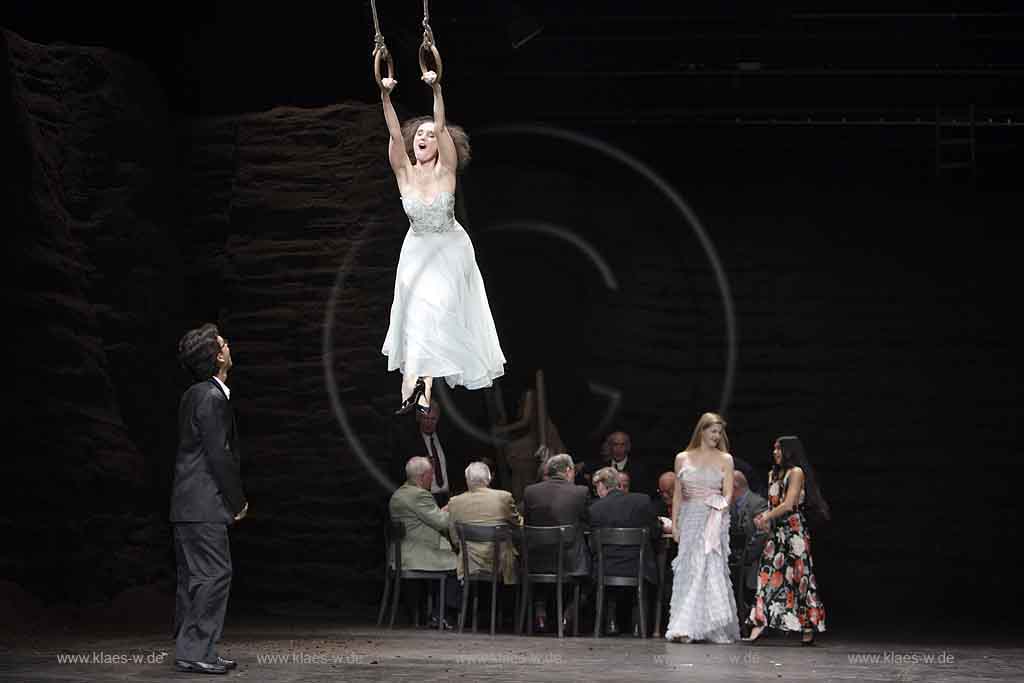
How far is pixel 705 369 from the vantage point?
14.1m

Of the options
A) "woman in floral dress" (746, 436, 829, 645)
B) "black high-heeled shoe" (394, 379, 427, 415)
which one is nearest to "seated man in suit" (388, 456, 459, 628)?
"woman in floral dress" (746, 436, 829, 645)

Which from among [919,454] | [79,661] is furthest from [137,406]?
[919,454]

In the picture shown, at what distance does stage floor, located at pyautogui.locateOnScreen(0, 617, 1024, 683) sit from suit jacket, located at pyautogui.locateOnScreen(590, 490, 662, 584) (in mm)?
462

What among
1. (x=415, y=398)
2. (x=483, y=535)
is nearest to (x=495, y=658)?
(x=483, y=535)

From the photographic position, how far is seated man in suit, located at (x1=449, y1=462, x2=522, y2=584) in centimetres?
1020

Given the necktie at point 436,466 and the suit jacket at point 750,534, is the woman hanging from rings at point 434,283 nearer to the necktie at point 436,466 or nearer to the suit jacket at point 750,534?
the suit jacket at point 750,534

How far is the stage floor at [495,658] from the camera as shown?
7261 mm

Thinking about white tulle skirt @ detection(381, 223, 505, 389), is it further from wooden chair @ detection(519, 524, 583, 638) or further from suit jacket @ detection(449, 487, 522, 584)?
suit jacket @ detection(449, 487, 522, 584)

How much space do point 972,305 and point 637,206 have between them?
3.24 m

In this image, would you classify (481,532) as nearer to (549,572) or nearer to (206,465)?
(549,572)

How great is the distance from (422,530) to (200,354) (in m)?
3.67

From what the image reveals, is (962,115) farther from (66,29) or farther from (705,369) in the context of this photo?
(66,29)

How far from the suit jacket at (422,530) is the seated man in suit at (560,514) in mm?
674

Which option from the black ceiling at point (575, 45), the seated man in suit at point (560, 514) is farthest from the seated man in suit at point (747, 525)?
the black ceiling at point (575, 45)
